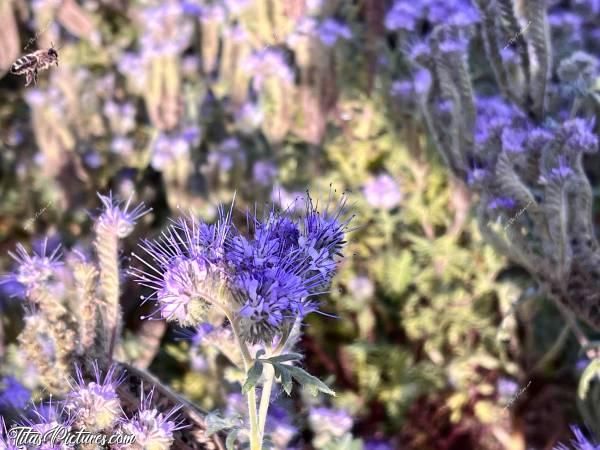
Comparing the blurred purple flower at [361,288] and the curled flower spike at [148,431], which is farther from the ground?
the curled flower spike at [148,431]

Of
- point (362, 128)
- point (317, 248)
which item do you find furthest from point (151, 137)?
point (317, 248)

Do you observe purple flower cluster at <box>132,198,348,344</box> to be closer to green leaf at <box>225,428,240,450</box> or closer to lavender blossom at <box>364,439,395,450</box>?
green leaf at <box>225,428,240,450</box>

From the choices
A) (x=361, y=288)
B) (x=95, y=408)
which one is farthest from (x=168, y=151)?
(x=95, y=408)

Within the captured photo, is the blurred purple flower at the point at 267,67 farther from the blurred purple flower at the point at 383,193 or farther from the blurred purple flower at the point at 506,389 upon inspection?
the blurred purple flower at the point at 506,389

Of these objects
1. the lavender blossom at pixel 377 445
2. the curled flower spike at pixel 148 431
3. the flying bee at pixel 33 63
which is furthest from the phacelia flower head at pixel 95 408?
the lavender blossom at pixel 377 445

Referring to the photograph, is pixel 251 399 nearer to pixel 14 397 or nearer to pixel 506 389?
pixel 14 397
